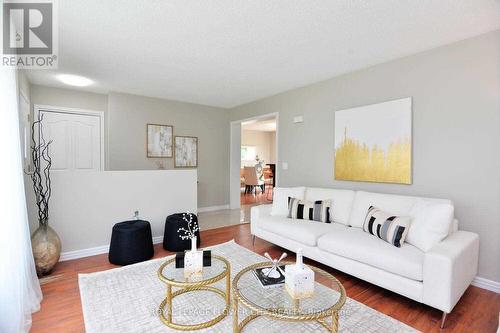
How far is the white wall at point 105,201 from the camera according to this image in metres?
3.13

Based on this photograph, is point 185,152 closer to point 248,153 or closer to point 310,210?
point 310,210

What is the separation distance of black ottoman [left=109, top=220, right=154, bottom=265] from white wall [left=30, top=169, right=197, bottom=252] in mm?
474

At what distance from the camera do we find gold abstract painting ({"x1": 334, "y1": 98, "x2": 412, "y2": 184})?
119 inches

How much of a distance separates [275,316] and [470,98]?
2.88 m

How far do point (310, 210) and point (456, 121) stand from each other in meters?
1.89

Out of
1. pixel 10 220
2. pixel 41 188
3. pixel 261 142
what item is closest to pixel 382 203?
pixel 10 220

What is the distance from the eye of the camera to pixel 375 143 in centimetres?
329

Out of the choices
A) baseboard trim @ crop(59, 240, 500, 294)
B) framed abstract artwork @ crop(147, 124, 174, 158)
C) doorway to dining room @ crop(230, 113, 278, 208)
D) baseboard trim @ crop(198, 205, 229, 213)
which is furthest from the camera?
doorway to dining room @ crop(230, 113, 278, 208)

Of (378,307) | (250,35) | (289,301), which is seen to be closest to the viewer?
(289,301)

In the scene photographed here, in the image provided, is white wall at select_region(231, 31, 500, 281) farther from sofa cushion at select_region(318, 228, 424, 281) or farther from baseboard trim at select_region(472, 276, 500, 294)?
sofa cushion at select_region(318, 228, 424, 281)

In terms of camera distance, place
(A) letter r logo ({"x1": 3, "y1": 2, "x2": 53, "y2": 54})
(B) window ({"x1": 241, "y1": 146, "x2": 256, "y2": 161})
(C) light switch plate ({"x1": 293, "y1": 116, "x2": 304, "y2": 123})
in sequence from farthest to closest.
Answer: (B) window ({"x1": 241, "y1": 146, "x2": 256, "y2": 161})
(C) light switch plate ({"x1": 293, "y1": 116, "x2": 304, "y2": 123})
(A) letter r logo ({"x1": 3, "y1": 2, "x2": 53, "y2": 54})

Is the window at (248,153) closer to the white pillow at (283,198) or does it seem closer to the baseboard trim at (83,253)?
Answer: the white pillow at (283,198)

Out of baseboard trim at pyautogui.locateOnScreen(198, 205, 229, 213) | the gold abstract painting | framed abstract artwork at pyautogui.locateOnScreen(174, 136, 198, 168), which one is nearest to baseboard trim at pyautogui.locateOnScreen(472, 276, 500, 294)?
the gold abstract painting

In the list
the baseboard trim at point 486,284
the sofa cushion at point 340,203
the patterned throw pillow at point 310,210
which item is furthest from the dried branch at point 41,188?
the baseboard trim at point 486,284
